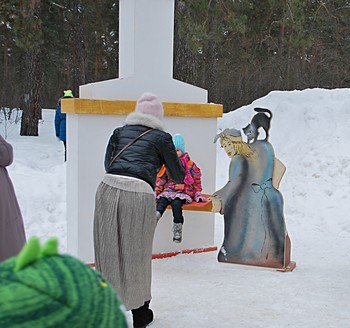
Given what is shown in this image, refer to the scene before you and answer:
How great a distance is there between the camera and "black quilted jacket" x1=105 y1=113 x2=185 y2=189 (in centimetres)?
386

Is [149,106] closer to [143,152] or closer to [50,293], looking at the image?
[143,152]

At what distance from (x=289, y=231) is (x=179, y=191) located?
2.33 meters

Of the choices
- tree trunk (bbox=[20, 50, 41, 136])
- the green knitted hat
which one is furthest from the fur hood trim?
tree trunk (bbox=[20, 50, 41, 136])

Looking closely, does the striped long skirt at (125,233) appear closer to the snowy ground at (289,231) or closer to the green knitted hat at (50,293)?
the snowy ground at (289,231)

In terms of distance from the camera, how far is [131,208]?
381cm

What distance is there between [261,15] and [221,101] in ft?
11.9

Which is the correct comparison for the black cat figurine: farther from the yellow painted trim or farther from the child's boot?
the child's boot

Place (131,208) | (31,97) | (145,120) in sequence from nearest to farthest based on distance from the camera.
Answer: (131,208)
(145,120)
(31,97)

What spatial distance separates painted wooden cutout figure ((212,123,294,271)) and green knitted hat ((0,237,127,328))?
4735 millimetres

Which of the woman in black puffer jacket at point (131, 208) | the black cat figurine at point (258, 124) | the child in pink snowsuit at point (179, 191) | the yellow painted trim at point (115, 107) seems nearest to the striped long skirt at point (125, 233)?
the woman in black puffer jacket at point (131, 208)

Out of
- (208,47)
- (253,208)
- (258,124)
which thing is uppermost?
(208,47)

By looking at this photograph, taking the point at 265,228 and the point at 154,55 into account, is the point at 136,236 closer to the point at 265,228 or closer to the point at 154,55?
the point at 265,228

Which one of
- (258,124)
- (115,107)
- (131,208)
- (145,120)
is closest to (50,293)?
(131,208)

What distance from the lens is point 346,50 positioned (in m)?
19.4
